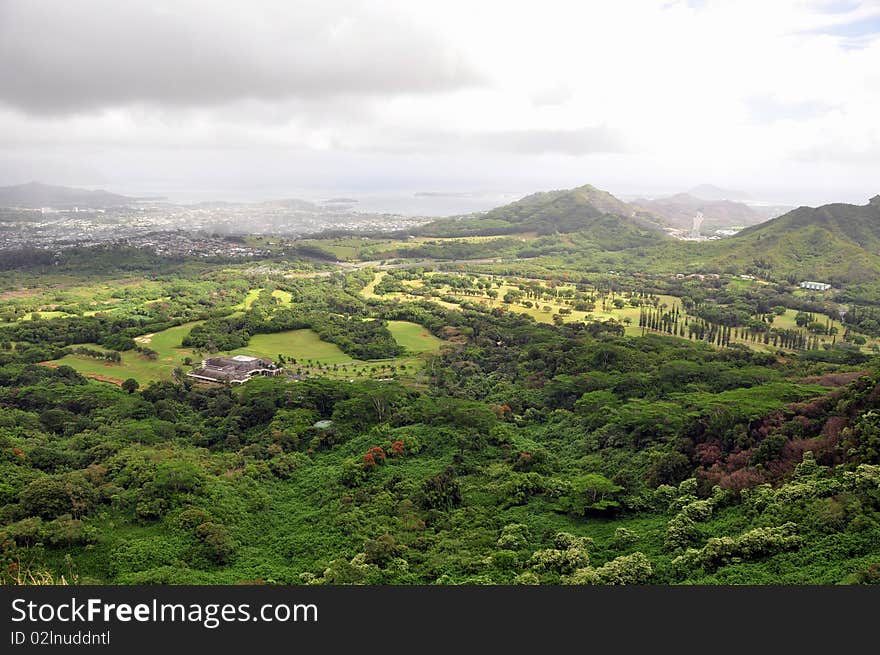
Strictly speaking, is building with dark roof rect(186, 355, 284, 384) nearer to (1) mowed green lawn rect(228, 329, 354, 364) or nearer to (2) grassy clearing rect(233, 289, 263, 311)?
(1) mowed green lawn rect(228, 329, 354, 364)

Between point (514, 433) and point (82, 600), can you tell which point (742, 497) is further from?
point (82, 600)

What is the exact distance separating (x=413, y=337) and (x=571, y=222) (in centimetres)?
11804

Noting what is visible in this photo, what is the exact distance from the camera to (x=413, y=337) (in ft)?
197

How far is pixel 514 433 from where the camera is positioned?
35.6 meters

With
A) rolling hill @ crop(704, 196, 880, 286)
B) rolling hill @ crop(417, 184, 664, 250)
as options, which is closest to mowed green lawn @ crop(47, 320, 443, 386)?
rolling hill @ crop(704, 196, 880, 286)

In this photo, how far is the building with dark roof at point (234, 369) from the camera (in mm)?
46875

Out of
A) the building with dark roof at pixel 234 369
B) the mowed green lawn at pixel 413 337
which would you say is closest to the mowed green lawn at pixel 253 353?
the mowed green lawn at pixel 413 337

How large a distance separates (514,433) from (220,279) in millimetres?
72158

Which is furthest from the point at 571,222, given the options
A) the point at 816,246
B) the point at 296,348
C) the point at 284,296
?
the point at 296,348

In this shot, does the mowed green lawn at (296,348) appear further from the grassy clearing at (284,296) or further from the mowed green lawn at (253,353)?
the grassy clearing at (284,296)

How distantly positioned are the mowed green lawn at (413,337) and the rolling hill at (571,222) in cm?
9246

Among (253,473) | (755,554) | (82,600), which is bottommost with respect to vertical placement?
(253,473)

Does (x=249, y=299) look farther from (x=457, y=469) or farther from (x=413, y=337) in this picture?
(x=457, y=469)

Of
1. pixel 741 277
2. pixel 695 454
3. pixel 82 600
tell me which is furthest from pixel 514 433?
pixel 741 277
